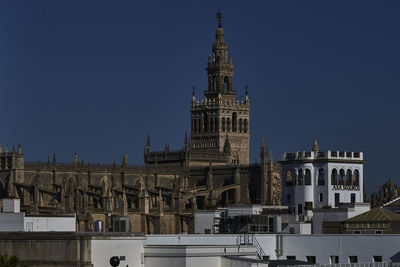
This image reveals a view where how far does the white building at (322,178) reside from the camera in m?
83.8

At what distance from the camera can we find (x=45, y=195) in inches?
5344

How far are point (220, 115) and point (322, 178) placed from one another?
89970 mm

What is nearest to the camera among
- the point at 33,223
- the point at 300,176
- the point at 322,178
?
the point at 33,223

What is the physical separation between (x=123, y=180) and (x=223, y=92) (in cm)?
3136

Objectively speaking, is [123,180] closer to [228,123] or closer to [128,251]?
[228,123]

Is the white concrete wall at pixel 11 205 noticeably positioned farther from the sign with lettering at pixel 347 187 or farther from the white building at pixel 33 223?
the sign with lettering at pixel 347 187

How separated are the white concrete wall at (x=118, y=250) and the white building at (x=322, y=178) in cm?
4264

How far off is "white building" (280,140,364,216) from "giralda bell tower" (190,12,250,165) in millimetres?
85176

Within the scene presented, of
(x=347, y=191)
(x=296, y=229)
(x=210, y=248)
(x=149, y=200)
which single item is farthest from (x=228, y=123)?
(x=210, y=248)

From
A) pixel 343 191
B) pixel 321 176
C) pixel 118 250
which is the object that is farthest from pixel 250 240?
pixel 343 191

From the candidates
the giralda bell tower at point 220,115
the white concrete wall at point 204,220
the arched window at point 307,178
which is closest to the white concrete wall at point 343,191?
the arched window at point 307,178

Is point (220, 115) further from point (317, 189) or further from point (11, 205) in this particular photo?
point (11, 205)

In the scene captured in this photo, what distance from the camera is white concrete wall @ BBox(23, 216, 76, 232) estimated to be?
55.5m

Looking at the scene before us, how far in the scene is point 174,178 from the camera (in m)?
155
